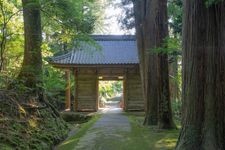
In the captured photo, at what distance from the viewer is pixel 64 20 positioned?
37.8ft

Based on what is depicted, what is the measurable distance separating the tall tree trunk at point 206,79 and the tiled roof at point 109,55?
14.3 m

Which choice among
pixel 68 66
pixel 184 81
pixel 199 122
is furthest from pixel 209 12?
pixel 68 66

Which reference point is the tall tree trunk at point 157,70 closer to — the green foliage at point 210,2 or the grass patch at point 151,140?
the grass patch at point 151,140

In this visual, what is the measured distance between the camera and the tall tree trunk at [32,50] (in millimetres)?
11391

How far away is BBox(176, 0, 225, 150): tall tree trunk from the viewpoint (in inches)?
269

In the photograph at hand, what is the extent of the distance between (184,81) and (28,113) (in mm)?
5224

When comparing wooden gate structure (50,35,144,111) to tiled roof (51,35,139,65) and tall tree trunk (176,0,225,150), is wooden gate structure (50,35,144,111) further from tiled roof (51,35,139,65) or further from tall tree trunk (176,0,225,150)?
tall tree trunk (176,0,225,150)

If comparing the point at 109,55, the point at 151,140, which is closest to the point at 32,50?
the point at 151,140

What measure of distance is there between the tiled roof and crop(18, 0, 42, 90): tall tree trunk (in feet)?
29.3

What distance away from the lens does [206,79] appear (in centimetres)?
684

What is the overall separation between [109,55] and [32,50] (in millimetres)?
12835

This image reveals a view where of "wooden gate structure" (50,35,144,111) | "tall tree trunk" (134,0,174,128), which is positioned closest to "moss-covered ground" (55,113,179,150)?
"tall tree trunk" (134,0,174,128)

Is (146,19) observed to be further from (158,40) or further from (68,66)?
(68,66)

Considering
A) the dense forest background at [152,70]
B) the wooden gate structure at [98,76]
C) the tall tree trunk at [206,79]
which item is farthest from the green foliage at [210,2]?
the wooden gate structure at [98,76]
